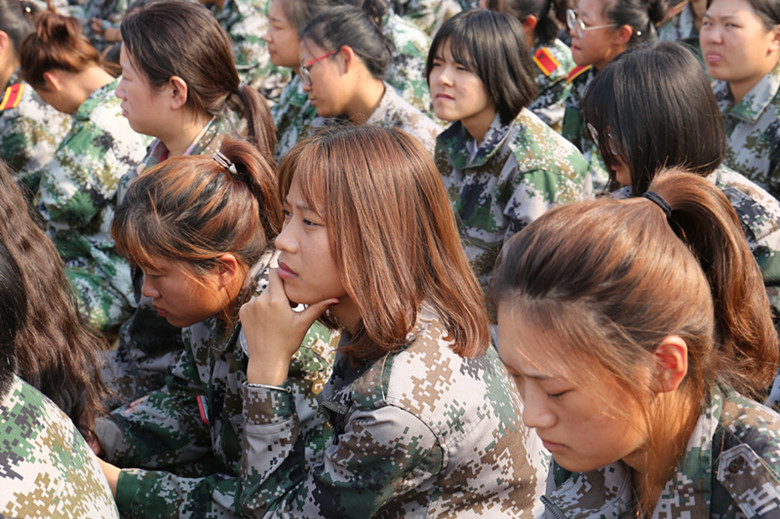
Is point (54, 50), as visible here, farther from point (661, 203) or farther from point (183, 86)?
point (661, 203)

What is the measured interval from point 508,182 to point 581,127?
5.00 ft

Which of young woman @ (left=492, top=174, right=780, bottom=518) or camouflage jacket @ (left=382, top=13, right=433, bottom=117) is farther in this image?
camouflage jacket @ (left=382, top=13, right=433, bottom=117)

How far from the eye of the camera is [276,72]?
5996 mm

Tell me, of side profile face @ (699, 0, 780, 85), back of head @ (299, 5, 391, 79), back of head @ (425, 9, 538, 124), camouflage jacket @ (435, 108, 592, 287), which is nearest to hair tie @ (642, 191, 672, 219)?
camouflage jacket @ (435, 108, 592, 287)

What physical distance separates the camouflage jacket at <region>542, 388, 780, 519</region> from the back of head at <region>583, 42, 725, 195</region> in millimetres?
1161

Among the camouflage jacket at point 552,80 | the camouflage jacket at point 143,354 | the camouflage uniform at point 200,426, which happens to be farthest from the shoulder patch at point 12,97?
the camouflage jacket at point 552,80

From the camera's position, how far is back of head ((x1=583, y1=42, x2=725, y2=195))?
2393 mm

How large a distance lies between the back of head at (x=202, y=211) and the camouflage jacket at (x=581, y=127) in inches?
93.0

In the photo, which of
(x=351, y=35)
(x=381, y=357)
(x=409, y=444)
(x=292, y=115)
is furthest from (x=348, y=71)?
(x=409, y=444)

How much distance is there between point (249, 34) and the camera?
574 centimetres

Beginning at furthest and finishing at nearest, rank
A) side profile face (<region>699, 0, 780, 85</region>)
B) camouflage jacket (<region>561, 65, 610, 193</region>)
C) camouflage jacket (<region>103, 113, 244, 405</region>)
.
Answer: camouflage jacket (<region>561, 65, 610, 193</region>) → side profile face (<region>699, 0, 780, 85</region>) → camouflage jacket (<region>103, 113, 244, 405</region>)

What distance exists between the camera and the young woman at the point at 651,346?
127cm

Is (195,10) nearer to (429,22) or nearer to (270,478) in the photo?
(270,478)

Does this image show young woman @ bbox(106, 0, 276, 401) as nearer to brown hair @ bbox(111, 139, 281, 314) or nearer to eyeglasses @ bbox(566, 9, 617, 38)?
brown hair @ bbox(111, 139, 281, 314)
